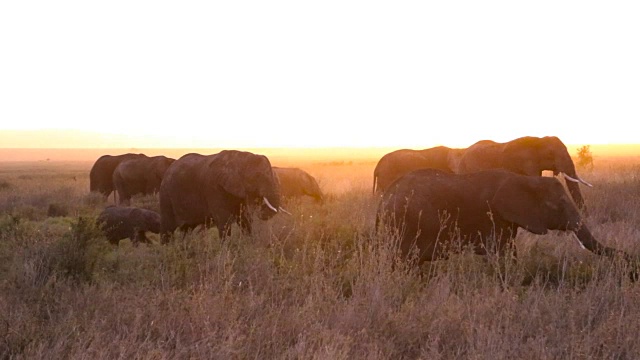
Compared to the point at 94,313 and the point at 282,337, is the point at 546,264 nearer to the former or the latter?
the point at 282,337

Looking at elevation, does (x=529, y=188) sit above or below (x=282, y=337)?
above

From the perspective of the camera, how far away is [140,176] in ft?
64.5

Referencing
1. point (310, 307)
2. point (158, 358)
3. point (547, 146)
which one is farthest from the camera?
point (547, 146)

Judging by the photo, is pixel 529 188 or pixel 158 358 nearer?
pixel 158 358

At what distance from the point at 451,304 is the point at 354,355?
1221 millimetres

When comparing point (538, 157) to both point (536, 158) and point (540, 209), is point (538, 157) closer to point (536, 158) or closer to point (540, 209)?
point (536, 158)

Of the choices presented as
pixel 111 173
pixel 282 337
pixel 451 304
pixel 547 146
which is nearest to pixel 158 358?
pixel 282 337

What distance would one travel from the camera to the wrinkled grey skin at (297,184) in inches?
690

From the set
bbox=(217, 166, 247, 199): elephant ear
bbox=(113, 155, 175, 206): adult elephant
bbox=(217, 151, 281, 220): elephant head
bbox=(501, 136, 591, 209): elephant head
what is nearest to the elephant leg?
bbox=(217, 151, 281, 220): elephant head

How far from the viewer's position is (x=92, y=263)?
22.4 ft

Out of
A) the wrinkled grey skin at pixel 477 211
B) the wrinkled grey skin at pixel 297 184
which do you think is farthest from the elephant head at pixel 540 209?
the wrinkled grey skin at pixel 297 184

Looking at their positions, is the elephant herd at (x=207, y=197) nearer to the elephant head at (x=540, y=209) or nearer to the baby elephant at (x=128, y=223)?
the baby elephant at (x=128, y=223)

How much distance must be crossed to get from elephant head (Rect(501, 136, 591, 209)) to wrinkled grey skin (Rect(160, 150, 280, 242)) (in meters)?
6.05

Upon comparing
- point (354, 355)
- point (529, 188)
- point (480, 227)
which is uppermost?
point (529, 188)
